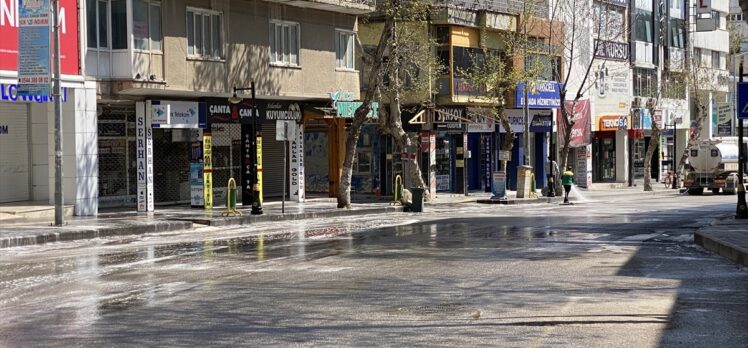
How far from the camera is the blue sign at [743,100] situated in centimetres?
2269

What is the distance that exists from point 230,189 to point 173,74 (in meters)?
4.03

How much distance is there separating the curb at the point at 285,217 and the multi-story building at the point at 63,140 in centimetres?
348

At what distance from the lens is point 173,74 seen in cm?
3009

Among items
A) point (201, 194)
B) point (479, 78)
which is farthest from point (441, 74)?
point (201, 194)

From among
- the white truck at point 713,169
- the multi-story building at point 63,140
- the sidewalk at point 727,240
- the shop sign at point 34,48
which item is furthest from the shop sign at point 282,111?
the white truck at point 713,169

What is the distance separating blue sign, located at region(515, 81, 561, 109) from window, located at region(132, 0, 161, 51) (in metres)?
21.7

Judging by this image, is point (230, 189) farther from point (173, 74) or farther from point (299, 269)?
point (299, 269)

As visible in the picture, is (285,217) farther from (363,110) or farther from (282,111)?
(282,111)

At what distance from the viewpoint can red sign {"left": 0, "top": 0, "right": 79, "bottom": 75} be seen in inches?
1007

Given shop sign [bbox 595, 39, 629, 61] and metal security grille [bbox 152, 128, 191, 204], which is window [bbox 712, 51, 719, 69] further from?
metal security grille [bbox 152, 128, 191, 204]

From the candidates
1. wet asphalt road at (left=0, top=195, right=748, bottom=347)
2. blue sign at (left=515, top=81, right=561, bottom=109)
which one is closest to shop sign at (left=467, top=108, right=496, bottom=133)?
blue sign at (left=515, top=81, right=561, bottom=109)

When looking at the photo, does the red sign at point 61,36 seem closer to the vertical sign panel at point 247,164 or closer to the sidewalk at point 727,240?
the vertical sign panel at point 247,164

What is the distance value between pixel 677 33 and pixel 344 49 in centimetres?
3583

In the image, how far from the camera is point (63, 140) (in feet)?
92.0
